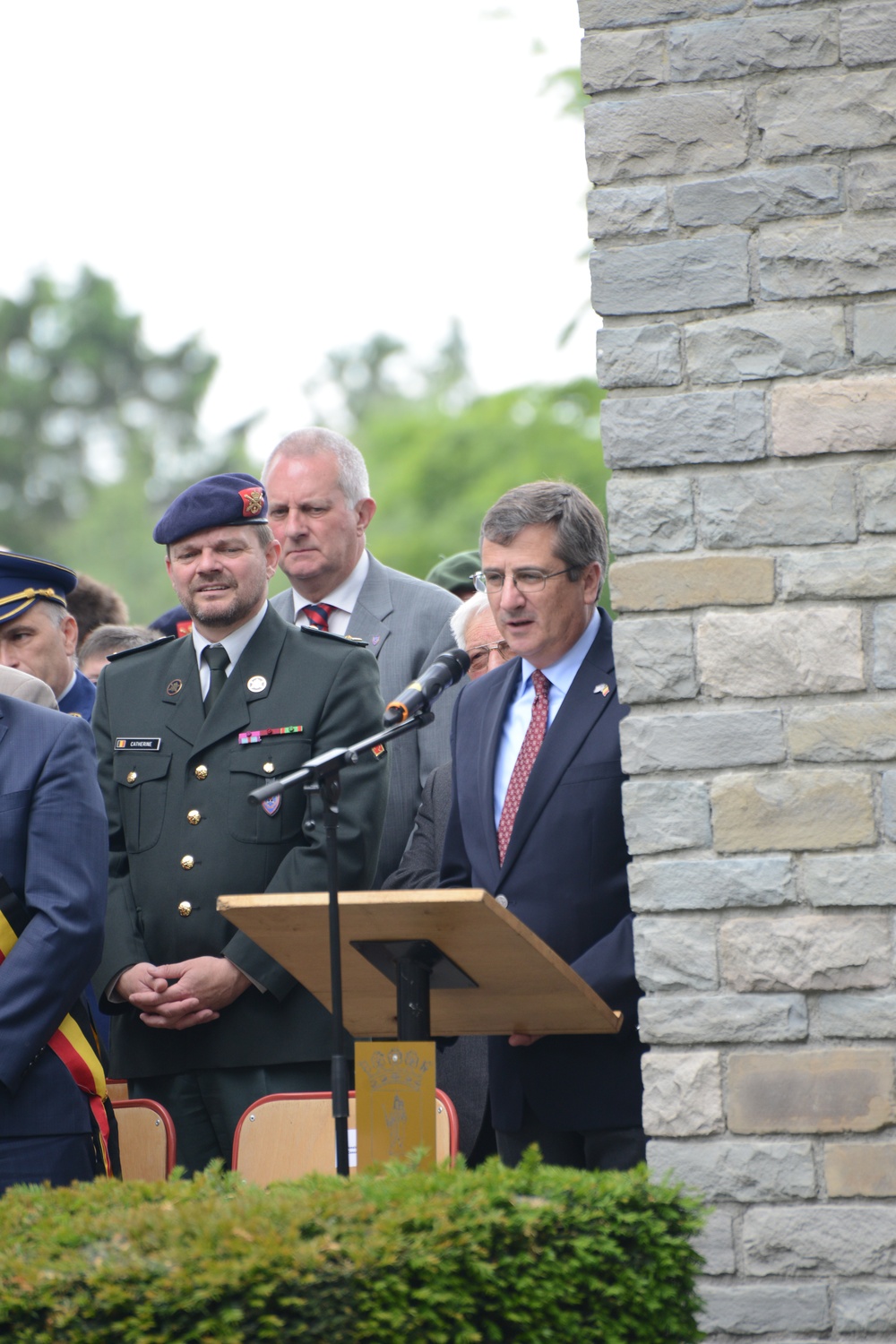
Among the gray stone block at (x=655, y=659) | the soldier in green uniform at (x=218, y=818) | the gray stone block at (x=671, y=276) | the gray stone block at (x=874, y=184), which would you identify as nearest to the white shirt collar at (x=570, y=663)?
the soldier in green uniform at (x=218, y=818)

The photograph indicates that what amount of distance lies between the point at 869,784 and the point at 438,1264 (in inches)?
57.7

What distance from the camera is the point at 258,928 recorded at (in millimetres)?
3543

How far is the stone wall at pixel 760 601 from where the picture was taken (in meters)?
3.61

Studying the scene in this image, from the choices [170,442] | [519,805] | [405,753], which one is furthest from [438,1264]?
[170,442]

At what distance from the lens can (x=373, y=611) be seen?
5496 millimetres

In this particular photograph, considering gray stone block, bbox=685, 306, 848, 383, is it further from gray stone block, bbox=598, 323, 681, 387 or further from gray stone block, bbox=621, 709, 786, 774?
gray stone block, bbox=621, 709, 786, 774

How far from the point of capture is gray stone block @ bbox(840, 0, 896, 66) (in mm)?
3729

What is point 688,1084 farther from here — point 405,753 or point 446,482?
point 446,482

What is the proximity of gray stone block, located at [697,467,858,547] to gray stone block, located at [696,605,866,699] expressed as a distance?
0.52 ft

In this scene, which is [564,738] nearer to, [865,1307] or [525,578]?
[525,578]

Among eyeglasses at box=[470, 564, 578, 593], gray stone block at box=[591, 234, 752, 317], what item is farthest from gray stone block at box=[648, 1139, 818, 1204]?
gray stone block at box=[591, 234, 752, 317]

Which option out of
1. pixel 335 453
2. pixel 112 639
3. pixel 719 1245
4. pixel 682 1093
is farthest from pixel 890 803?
pixel 112 639

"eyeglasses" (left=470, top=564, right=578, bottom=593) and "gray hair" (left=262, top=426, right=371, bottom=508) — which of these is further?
"gray hair" (left=262, top=426, right=371, bottom=508)

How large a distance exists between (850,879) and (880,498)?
81 cm
